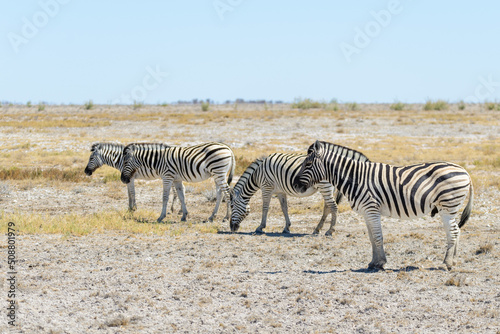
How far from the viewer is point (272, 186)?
1165 cm

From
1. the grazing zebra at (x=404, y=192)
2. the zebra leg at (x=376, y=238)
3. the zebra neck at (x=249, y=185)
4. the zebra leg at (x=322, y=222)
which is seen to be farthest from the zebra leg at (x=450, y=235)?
the zebra neck at (x=249, y=185)

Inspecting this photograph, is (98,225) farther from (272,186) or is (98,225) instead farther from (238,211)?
(272,186)

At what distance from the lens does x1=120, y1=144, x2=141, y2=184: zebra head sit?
535 inches

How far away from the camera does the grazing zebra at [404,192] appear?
8098mm

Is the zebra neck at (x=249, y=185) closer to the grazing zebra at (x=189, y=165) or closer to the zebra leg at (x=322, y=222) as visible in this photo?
the grazing zebra at (x=189, y=165)

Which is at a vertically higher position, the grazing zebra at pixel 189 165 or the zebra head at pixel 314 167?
the zebra head at pixel 314 167

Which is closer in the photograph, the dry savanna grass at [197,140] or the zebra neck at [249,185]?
the zebra neck at [249,185]

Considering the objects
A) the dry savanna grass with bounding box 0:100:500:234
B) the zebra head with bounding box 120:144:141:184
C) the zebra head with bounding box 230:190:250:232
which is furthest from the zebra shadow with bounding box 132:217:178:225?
the zebra head with bounding box 230:190:250:232

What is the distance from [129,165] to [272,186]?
12.6ft

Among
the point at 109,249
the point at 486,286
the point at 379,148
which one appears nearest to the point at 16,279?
the point at 109,249

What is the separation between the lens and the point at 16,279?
7984 mm

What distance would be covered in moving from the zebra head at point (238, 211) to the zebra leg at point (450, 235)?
4.39m

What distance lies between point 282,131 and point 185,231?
75.6ft

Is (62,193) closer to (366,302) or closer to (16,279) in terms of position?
(16,279)
